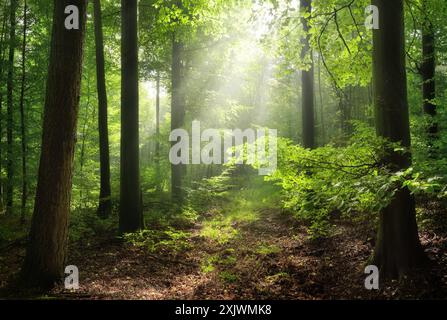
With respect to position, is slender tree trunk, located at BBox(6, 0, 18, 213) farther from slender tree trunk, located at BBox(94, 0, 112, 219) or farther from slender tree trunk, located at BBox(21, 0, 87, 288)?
slender tree trunk, located at BBox(21, 0, 87, 288)

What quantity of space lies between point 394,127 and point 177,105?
11818 mm

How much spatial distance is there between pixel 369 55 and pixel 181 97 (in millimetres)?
10273

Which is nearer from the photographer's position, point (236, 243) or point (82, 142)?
point (236, 243)

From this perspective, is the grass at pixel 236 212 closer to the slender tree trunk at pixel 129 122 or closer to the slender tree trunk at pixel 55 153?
the slender tree trunk at pixel 129 122

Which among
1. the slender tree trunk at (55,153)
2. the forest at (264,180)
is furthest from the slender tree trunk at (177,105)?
the slender tree trunk at (55,153)

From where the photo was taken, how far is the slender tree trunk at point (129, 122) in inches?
360

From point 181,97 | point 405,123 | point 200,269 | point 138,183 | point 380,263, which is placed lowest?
point 200,269

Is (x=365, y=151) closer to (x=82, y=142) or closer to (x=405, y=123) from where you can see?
(x=405, y=123)

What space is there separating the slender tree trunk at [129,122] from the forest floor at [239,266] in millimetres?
913

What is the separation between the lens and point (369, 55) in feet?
21.2

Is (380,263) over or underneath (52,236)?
underneath
